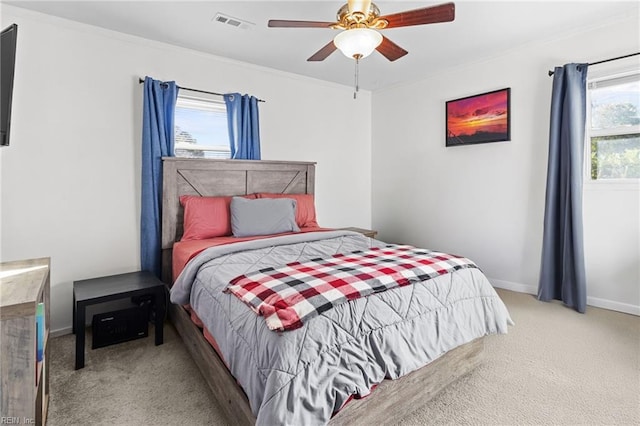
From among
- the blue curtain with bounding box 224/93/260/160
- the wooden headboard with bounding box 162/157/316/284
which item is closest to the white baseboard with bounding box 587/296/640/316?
the wooden headboard with bounding box 162/157/316/284

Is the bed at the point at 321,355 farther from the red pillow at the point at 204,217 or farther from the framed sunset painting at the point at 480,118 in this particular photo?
the framed sunset painting at the point at 480,118

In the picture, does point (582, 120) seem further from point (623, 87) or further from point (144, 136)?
point (144, 136)

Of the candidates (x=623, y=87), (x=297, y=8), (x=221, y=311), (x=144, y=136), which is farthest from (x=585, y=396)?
(x=144, y=136)

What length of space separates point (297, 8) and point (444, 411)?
112 inches

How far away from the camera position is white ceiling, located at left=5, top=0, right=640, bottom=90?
8.39 ft

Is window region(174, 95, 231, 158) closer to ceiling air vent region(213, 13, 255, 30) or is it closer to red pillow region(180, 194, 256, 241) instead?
red pillow region(180, 194, 256, 241)

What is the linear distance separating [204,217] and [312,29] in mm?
1918

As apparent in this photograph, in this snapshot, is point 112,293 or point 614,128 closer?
point 112,293

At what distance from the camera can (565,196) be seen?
3062mm

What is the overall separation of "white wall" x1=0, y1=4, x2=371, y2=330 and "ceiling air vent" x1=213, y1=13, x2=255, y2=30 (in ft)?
2.40

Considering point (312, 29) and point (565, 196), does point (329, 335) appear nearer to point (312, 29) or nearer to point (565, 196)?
point (312, 29)

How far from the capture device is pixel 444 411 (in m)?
1.72

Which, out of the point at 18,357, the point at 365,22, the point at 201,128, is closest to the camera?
the point at 18,357

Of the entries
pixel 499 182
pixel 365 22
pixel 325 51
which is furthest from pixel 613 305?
pixel 325 51
